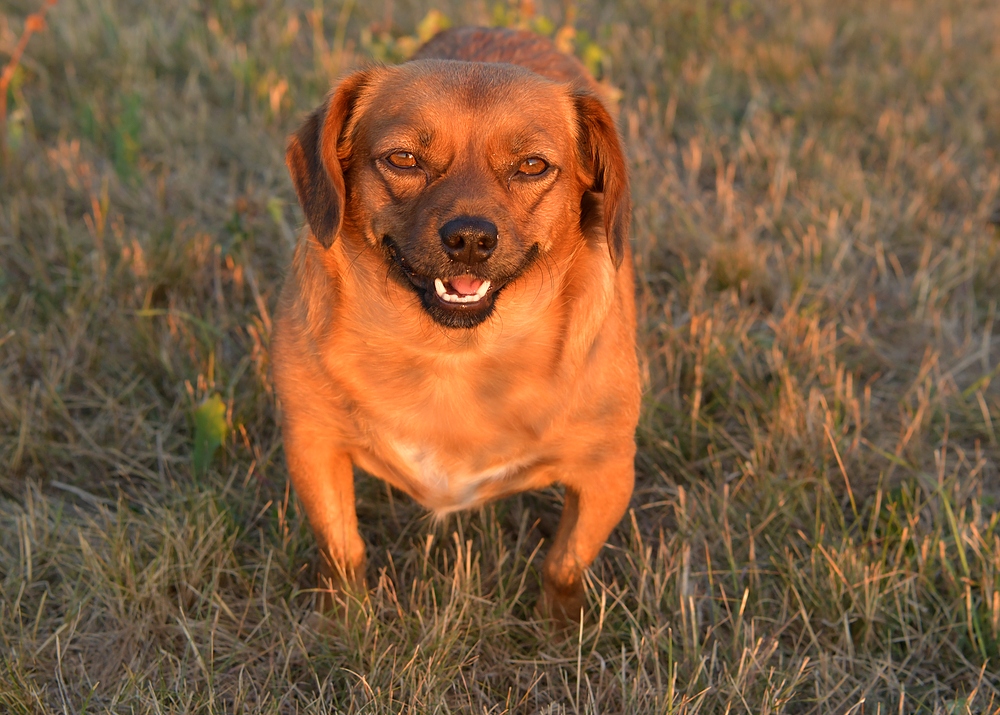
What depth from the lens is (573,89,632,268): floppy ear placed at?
8.98 feet

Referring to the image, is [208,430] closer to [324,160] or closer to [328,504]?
[328,504]

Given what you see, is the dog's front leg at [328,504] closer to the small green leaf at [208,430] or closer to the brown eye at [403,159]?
the small green leaf at [208,430]

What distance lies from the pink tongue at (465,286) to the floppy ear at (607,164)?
39 cm

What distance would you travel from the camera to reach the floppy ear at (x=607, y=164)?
2738 millimetres

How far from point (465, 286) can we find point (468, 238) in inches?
9.2

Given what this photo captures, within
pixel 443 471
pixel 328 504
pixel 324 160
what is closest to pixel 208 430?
pixel 328 504

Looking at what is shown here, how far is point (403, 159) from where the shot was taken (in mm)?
2635

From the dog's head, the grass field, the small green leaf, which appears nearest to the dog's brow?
the dog's head

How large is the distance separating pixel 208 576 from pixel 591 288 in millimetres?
1462

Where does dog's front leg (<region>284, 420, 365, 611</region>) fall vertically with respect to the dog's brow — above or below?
below

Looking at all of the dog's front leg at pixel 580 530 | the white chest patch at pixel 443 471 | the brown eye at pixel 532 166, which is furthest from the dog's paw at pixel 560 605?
the brown eye at pixel 532 166

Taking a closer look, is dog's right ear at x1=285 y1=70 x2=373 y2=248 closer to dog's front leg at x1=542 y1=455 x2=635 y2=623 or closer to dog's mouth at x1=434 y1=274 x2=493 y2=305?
dog's mouth at x1=434 y1=274 x2=493 y2=305

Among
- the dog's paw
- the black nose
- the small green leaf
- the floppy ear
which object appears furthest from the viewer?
the small green leaf

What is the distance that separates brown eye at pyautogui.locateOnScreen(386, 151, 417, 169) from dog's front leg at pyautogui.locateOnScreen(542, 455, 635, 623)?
1.00m
